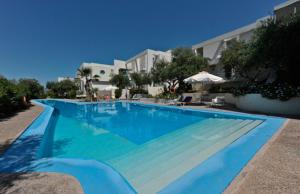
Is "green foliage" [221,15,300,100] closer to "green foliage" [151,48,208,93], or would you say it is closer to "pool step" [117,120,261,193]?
"pool step" [117,120,261,193]

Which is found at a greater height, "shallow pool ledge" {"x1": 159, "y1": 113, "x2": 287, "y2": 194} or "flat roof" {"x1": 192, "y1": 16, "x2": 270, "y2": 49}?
"flat roof" {"x1": 192, "y1": 16, "x2": 270, "y2": 49}

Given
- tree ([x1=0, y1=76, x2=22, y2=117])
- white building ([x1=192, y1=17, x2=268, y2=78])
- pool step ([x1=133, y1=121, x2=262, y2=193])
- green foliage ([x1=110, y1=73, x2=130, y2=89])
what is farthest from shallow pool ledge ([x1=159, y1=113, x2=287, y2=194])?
green foliage ([x1=110, y1=73, x2=130, y2=89])

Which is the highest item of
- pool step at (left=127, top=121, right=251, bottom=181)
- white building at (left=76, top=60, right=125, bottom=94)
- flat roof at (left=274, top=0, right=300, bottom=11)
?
flat roof at (left=274, top=0, right=300, bottom=11)

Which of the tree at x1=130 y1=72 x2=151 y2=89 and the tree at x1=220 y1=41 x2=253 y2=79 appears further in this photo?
the tree at x1=130 y1=72 x2=151 y2=89

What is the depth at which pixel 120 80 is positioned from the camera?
30.8m

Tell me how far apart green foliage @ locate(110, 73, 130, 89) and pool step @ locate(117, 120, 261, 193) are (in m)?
26.8

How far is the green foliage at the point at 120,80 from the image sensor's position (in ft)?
101

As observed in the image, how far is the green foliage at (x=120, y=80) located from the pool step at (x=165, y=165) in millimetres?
26790

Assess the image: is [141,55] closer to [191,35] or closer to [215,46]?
[191,35]

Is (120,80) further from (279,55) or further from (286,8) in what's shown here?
(279,55)

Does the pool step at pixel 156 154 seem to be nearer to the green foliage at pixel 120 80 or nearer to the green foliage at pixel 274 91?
the green foliage at pixel 274 91

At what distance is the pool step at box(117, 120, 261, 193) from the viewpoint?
300 centimetres

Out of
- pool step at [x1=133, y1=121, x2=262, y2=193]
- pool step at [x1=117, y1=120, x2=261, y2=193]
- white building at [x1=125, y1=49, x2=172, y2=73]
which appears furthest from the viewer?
white building at [x1=125, y1=49, x2=172, y2=73]

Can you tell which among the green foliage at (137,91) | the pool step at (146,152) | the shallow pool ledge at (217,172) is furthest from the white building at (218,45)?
the shallow pool ledge at (217,172)
